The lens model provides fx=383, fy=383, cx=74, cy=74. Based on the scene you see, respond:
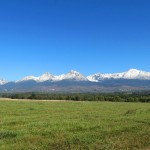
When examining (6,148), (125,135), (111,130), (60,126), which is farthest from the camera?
(60,126)

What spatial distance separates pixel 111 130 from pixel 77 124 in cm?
350

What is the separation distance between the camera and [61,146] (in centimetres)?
1866

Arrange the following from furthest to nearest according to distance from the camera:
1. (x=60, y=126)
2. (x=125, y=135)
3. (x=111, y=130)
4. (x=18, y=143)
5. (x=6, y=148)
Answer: (x=60, y=126) < (x=111, y=130) < (x=125, y=135) < (x=18, y=143) < (x=6, y=148)

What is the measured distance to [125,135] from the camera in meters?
22.8

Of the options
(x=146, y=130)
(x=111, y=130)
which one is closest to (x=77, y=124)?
(x=111, y=130)

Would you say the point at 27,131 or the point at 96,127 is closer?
the point at 27,131

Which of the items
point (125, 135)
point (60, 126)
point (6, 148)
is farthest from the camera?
point (60, 126)

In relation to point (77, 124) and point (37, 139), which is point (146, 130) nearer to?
point (77, 124)

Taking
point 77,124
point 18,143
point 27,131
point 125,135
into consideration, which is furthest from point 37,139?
point 77,124

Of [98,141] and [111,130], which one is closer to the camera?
[98,141]

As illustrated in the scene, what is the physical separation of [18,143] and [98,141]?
4.19 meters

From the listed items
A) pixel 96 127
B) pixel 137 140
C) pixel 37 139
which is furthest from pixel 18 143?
pixel 96 127

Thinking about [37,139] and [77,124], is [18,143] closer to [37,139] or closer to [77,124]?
[37,139]

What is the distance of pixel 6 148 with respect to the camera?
18.1 metres
